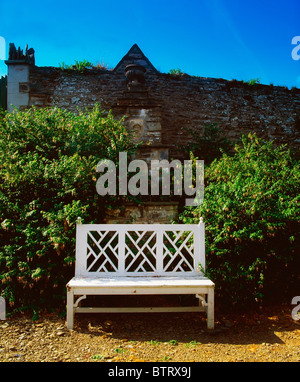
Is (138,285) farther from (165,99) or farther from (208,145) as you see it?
(165,99)

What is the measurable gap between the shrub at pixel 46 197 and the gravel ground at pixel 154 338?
430 millimetres

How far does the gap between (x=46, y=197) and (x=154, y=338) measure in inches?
98.4

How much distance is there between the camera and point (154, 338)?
122 inches

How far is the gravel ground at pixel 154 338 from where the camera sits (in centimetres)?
269

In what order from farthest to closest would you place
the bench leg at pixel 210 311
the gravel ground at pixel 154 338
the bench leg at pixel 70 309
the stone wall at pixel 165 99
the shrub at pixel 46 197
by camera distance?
the stone wall at pixel 165 99, the shrub at pixel 46 197, the bench leg at pixel 210 311, the bench leg at pixel 70 309, the gravel ground at pixel 154 338

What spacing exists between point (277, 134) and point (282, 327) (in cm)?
684

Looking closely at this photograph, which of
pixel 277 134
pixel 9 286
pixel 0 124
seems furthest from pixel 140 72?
pixel 9 286

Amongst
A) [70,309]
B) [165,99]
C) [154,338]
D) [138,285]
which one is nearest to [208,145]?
[165,99]

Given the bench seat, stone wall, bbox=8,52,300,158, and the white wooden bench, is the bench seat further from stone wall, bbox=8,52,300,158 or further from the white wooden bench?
stone wall, bbox=8,52,300,158

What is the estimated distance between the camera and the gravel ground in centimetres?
269

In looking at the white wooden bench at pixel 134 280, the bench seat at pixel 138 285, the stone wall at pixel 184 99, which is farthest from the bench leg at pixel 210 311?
the stone wall at pixel 184 99

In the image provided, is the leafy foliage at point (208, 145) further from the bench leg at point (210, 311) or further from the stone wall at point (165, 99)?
the bench leg at point (210, 311)

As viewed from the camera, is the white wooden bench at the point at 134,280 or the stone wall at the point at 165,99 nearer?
Result: the white wooden bench at the point at 134,280
